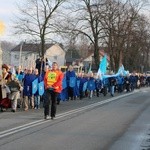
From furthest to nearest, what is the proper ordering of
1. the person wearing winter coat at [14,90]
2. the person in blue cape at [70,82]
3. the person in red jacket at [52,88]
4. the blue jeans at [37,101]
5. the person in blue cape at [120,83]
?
the person in blue cape at [120,83] < the person in blue cape at [70,82] < the blue jeans at [37,101] < the person wearing winter coat at [14,90] < the person in red jacket at [52,88]

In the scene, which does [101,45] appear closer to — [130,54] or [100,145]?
[130,54]

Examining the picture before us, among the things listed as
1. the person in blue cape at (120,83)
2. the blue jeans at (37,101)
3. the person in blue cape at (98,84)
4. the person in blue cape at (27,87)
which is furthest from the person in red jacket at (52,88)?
the person in blue cape at (120,83)

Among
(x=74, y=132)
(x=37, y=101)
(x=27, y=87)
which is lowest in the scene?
(x=74, y=132)

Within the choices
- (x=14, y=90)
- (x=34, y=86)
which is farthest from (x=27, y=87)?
(x=14, y=90)

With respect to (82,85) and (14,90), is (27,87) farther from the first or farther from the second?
(82,85)

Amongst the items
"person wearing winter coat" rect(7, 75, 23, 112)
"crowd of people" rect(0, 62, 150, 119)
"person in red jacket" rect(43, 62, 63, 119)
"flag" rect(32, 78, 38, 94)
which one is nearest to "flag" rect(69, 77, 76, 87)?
"crowd of people" rect(0, 62, 150, 119)

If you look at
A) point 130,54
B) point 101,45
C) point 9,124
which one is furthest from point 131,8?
point 9,124

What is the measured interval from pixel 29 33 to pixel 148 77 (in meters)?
15.5

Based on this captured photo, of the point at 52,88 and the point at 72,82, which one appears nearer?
the point at 52,88

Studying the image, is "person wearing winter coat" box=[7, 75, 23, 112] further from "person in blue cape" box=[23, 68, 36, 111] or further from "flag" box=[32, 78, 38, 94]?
"flag" box=[32, 78, 38, 94]

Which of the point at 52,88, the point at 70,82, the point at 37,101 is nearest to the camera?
the point at 52,88

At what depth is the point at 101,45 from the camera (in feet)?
202

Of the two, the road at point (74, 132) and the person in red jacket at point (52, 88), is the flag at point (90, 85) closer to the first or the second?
the road at point (74, 132)

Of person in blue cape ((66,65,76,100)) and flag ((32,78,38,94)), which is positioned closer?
flag ((32,78,38,94))
